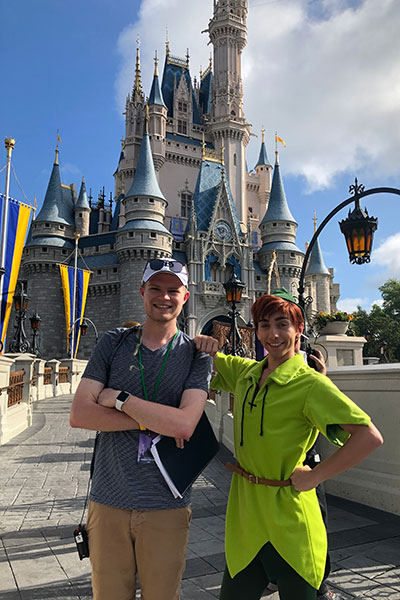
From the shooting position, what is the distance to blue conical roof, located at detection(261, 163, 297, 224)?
41.8 m

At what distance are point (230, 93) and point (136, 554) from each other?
1862 inches

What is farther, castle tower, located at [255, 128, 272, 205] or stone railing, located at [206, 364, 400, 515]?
castle tower, located at [255, 128, 272, 205]

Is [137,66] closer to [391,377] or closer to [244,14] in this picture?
[244,14]

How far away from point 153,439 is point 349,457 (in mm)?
805

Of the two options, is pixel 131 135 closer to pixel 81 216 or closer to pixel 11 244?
pixel 81 216

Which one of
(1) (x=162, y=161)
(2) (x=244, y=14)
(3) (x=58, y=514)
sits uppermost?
(2) (x=244, y=14)

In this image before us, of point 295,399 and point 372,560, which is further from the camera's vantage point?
point 372,560

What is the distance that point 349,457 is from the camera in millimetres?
1750

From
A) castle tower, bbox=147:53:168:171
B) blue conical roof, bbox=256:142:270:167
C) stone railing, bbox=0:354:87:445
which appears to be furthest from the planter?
blue conical roof, bbox=256:142:270:167

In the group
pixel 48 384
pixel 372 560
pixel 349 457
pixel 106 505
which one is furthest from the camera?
pixel 48 384

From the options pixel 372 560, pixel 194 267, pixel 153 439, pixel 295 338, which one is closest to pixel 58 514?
pixel 372 560

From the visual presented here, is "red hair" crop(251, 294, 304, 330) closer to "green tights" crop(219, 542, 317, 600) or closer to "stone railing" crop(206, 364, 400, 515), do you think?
"green tights" crop(219, 542, 317, 600)

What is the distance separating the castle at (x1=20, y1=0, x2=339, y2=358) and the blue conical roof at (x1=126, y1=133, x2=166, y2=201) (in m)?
0.09

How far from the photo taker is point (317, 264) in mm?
46906
